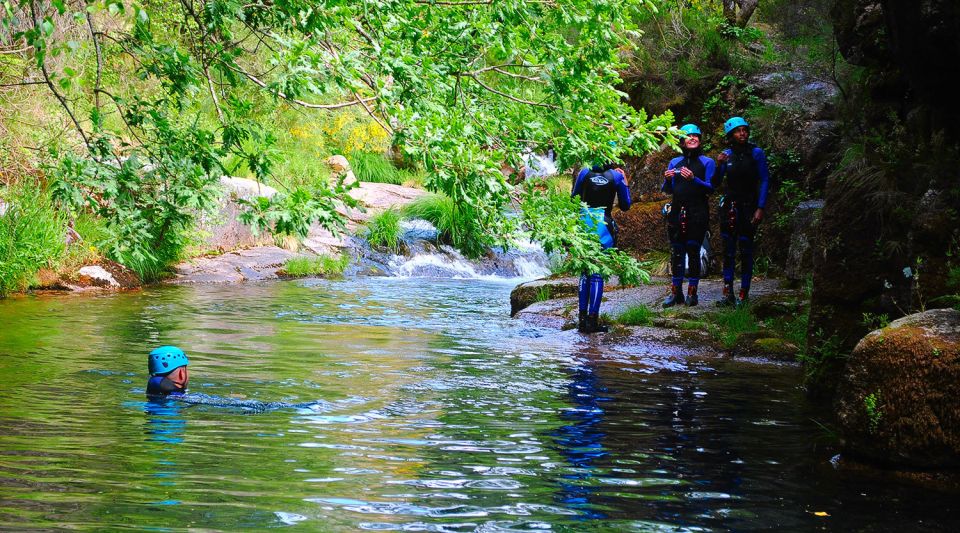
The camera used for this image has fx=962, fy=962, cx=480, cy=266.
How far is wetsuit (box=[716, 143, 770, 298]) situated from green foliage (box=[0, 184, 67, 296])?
421 inches

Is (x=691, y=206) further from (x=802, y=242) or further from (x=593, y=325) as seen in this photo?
(x=593, y=325)

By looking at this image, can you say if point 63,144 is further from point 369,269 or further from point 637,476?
point 637,476

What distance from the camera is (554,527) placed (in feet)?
14.2

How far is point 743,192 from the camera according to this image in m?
11.4

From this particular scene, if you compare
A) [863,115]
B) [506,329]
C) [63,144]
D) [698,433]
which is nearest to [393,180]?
[63,144]

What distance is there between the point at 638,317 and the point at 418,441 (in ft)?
20.3

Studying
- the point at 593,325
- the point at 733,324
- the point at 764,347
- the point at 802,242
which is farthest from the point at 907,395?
the point at 802,242

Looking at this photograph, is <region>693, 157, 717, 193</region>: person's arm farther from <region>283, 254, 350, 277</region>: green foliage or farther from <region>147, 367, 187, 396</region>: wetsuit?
<region>283, 254, 350, 277</region>: green foliage

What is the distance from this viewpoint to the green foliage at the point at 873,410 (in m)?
5.65

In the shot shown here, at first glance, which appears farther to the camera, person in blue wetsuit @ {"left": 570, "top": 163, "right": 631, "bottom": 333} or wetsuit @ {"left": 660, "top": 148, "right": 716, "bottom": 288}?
wetsuit @ {"left": 660, "top": 148, "right": 716, "bottom": 288}

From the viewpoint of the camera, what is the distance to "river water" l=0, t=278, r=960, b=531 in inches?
179

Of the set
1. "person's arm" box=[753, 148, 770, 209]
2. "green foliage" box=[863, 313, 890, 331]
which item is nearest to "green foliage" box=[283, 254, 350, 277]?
"person's arm" box=[753, 148, 770, 209]

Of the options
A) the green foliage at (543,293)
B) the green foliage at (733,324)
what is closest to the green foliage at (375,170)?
the green foliage at (543,293)

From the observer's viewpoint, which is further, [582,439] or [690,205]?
[690,205]
